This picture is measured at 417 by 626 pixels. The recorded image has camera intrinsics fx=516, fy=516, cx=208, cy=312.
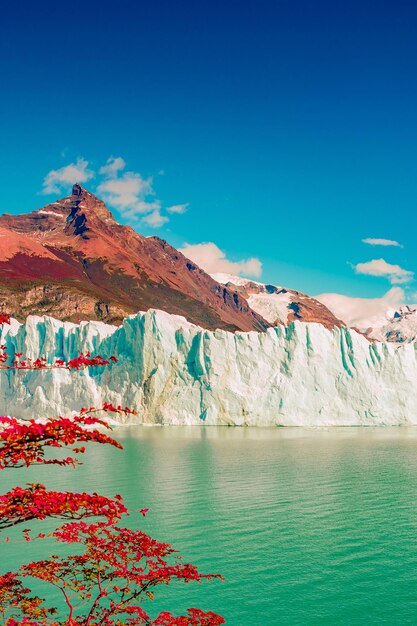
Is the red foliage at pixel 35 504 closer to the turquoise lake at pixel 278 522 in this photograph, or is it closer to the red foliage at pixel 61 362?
the red foliage at pixel 61 362

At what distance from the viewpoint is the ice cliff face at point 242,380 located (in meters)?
66.0

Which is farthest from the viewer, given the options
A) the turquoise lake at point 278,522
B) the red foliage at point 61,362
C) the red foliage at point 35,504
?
the turquoise lake at point 278,522

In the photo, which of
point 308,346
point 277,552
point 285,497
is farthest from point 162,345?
point 277,552

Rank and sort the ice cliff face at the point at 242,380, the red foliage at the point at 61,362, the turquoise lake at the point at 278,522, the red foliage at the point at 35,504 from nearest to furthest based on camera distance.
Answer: the red foliage at the point at 35,504
the red foliage at the point at 61,362
the turquoise lake at the point at 278,522
the ice cliff face at the point at 242,380

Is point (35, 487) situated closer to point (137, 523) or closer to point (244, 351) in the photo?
point (137, 523)

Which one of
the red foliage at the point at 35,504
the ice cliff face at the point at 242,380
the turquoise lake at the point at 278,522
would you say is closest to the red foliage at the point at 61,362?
the red foliage at the point at 35,504

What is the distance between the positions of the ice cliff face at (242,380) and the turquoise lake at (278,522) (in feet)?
66.5

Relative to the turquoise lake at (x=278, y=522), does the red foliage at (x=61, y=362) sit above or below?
above

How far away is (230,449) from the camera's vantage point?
4391cm

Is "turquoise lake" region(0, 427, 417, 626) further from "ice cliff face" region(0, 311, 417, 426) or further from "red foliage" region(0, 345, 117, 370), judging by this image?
"ice cliff face" region(0, 311, 417, 426)

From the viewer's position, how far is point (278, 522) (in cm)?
2197

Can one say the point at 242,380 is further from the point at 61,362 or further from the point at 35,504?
the point at 35,504

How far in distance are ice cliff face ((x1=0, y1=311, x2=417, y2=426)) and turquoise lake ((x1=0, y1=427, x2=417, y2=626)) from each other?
20255 mm

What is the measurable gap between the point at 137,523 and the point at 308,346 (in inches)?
1906
